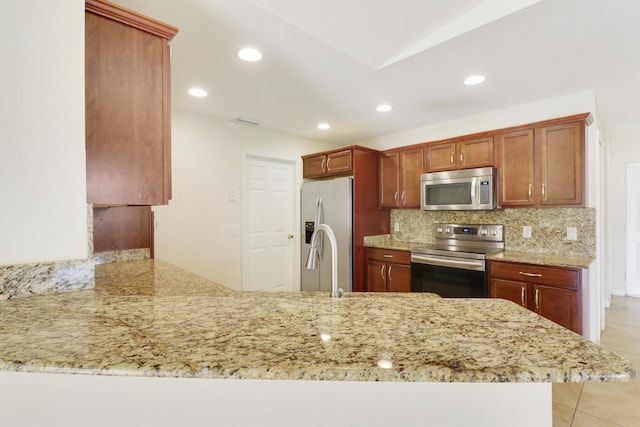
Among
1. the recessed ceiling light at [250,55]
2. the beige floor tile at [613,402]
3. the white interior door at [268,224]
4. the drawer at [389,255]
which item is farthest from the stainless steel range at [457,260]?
the recessed ceiling light at [250,55]

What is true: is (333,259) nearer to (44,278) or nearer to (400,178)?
(44,278)

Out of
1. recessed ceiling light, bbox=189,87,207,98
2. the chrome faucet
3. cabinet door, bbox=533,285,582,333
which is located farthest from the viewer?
recessed ceiling light, bbox=189,87,207,98

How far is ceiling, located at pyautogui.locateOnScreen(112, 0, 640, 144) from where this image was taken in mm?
1685

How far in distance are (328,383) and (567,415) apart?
2190 mm

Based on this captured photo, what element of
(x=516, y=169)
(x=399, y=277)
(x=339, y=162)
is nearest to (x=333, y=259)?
(x=399, y=277)

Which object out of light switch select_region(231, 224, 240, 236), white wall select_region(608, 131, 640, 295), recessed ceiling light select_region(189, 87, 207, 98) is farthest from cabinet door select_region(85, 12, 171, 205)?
white wall select_region(608, 131, 640, 295)

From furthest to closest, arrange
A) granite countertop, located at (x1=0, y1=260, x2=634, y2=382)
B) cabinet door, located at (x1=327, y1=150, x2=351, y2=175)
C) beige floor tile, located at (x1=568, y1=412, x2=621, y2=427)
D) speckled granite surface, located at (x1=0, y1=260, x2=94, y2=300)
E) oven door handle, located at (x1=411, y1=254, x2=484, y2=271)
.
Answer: cabinet door, located at (x1=327, y1=150, x2=351, y2=175)
oven door handle, located at (x1=411, y1=254, x2=484, y2=271)
beige floor tile, located at (x1=568, y1=412, x2=621, y2=427)
speckled granite surface, located at (x1=0, y1=260, x2=94, y2=300)
granite countertop, located at (x1=0, y1=260, x2=634, y2=382)

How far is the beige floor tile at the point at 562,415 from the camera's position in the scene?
6.10ft

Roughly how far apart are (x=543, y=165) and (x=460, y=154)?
77 cm

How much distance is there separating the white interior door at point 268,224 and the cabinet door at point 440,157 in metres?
1.79

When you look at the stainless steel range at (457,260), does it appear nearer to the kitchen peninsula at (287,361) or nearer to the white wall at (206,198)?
the white wall at (206,198)

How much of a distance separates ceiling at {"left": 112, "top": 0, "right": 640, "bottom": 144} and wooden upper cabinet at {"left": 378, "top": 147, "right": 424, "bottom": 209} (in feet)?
2.11

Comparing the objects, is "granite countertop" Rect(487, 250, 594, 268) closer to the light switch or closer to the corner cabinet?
the corner cabinet

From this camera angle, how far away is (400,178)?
3.87 metres
